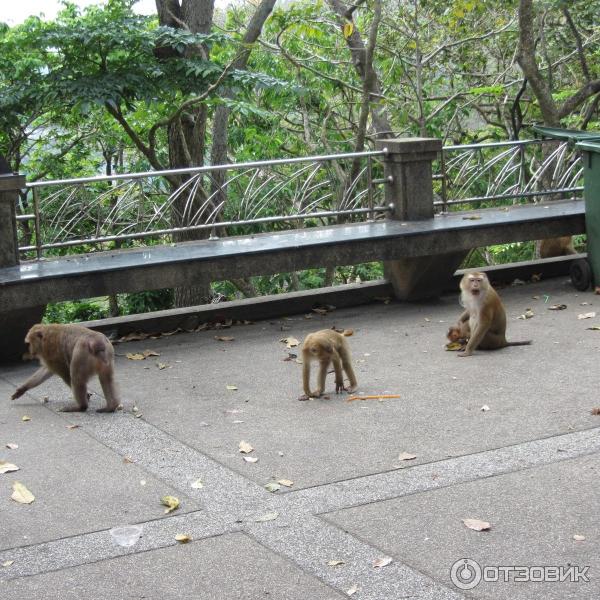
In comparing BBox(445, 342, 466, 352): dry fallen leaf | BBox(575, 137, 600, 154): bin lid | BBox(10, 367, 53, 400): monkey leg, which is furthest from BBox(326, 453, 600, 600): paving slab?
BBox(575, 137, 600, 154): bin lid

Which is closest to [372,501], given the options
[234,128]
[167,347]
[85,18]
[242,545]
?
[242,545]

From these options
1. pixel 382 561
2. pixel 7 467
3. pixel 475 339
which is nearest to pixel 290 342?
pixel 475 339

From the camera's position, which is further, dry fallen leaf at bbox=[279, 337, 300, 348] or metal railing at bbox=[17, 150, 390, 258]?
metal railing at bbox=[17, 150, 390, 258]

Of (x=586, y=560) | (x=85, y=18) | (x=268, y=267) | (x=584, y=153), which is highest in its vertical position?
(x=85, y=18)

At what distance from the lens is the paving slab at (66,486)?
227 inches

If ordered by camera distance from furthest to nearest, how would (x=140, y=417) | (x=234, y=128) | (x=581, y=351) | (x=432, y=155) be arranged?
(x=234, y=128)
(x=432, y=155)
(x=581, y=351)
(x=140, y=417)

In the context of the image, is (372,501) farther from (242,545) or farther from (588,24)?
(588,24)

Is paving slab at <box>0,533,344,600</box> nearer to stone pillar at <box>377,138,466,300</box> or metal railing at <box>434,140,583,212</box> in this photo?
stone pillar at <box>377,138,466,300</box>

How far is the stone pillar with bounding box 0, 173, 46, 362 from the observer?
379 inches

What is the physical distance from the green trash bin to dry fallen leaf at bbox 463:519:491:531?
6.55 meters

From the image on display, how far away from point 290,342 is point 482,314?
6.41 feet

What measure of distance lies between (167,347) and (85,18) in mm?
4864

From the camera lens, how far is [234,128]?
18703mm

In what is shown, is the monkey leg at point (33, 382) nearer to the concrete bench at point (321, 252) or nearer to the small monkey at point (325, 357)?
the concrete bench at point (321, 252)
